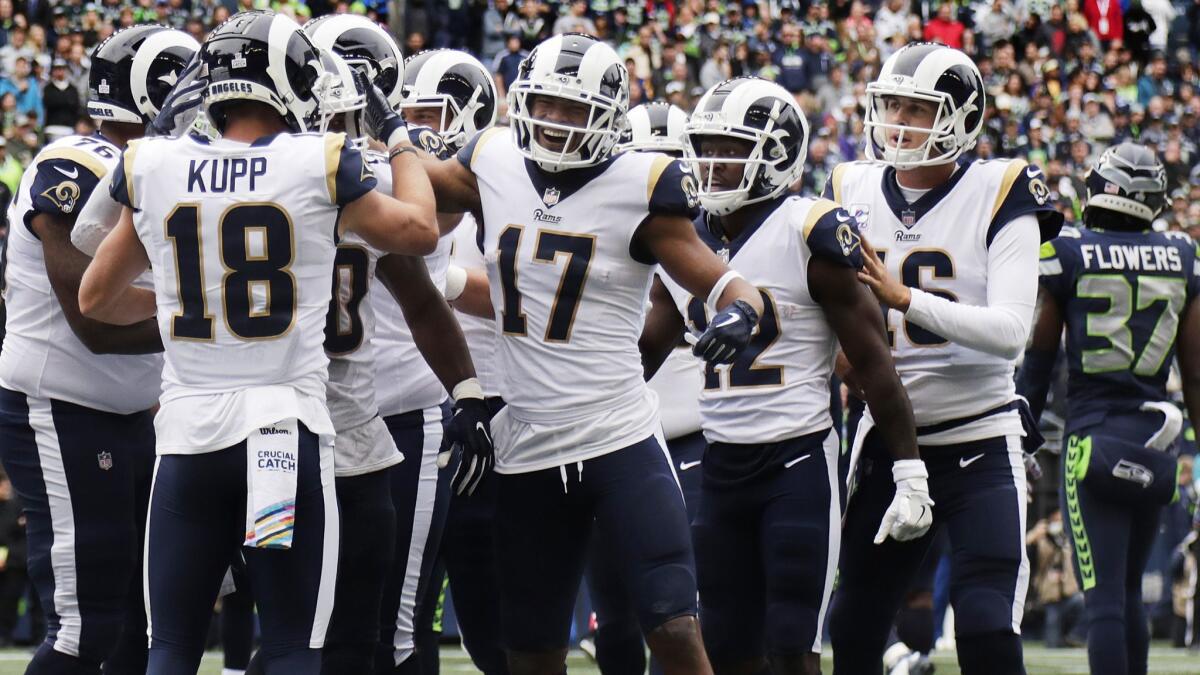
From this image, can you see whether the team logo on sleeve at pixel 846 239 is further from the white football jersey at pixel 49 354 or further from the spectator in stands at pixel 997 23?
the spectator in stands at pixel 997 23

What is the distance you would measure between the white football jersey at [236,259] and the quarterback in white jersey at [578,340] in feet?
2.34

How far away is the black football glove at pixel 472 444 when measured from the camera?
4723 millimetres

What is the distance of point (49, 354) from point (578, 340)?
5.02ft

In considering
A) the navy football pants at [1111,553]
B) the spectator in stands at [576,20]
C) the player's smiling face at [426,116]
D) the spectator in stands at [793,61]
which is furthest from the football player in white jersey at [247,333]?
the spectator in stands at [793,61]

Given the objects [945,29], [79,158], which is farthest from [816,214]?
[945,29]

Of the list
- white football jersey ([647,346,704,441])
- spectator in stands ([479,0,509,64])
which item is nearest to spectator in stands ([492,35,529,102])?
spectator in stands ([479,0,509,64])

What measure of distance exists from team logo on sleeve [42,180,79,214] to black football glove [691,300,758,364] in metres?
1.72

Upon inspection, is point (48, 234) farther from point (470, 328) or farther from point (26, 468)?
point (470, 328)

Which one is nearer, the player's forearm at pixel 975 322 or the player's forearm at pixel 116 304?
the player's forearm at pixel 116 304

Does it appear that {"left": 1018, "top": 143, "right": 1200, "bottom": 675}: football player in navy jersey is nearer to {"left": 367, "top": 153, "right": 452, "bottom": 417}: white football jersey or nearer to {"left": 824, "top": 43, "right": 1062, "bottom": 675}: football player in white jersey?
{"left": 824, "top": 43, "right": 1062, "bottom": 675}: football player in white jersey

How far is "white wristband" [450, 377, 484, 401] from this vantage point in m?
4.80

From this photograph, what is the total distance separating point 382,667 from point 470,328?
3.78 ft

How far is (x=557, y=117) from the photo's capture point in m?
4.69

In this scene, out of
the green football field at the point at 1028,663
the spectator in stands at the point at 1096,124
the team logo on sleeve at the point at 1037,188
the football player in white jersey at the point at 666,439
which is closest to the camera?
the team logo on sleeve at the point at 1037,188
